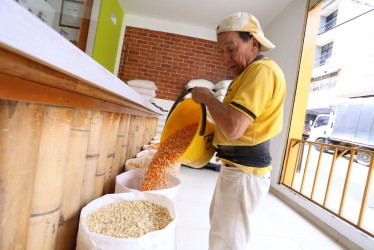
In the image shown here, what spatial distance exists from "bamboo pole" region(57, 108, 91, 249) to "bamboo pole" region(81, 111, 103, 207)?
0.05 metres

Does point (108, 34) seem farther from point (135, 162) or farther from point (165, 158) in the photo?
point (165, 158)

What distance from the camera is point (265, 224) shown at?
2223 millimetres

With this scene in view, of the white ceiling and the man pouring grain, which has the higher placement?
the white ceiling

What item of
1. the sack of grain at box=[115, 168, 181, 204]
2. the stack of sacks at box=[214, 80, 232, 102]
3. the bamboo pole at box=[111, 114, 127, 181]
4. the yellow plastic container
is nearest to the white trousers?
the yellow plastic container

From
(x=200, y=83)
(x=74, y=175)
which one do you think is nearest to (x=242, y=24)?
(x=74, y=175)

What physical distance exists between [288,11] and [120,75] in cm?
348

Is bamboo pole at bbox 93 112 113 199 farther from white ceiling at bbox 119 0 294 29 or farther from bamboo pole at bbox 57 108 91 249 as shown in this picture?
white ceiling at bbox 119 0 294 29

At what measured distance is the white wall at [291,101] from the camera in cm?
213

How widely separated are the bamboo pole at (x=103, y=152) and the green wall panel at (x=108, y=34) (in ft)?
9.78

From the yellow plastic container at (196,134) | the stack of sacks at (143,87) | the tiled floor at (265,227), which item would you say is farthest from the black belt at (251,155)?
the stack of sacks at (143,87)

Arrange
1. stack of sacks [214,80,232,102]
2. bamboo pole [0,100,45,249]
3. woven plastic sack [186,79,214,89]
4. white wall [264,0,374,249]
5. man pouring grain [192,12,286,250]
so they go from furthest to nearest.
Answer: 1. woven plastic sack [186,79,214,89]
2. stack of sacks [214,80,232,102]
3. white wall [264,0,374,249]
4. man pouring grain [192,12,286,250]
5. bamboo pole [0,100,45,249]

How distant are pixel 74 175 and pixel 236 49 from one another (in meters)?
0.88

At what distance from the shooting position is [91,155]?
38.1 inches

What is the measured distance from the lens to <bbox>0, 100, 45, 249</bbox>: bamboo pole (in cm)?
50
